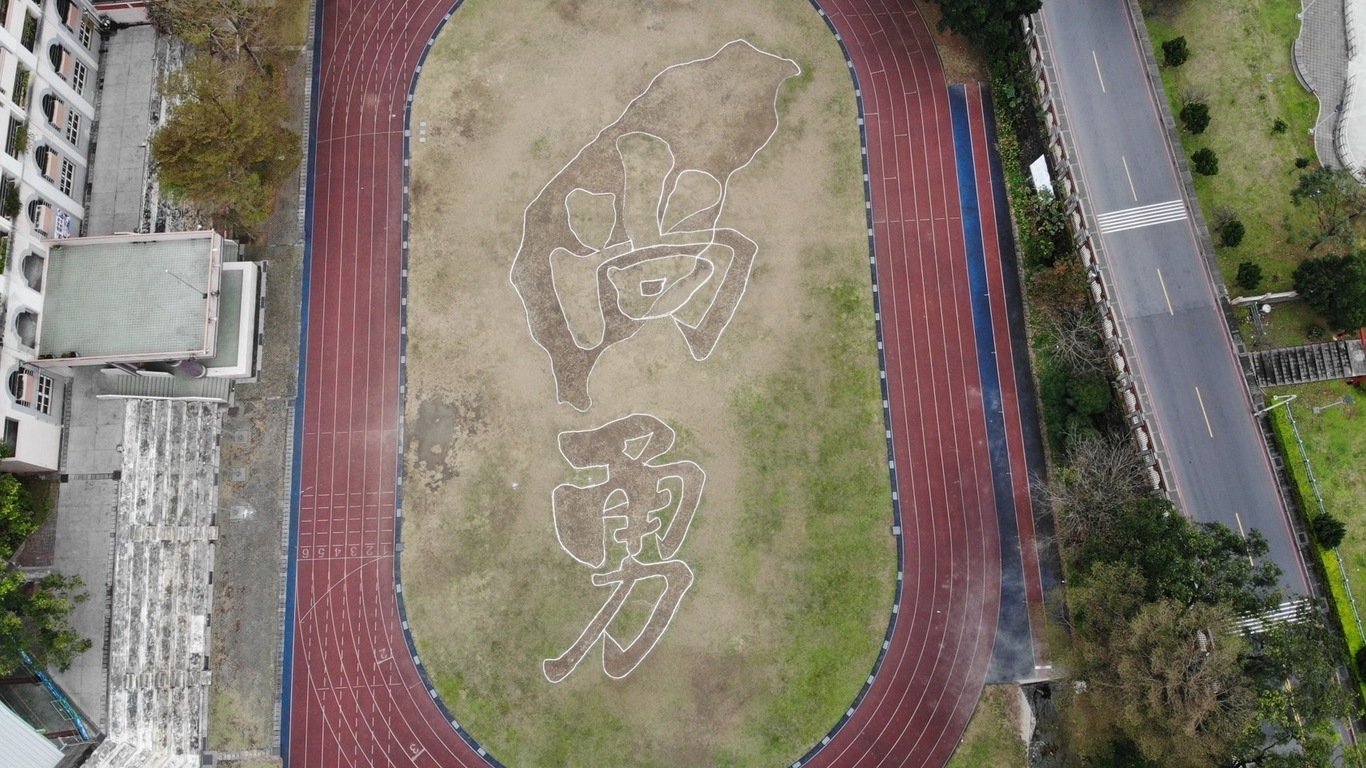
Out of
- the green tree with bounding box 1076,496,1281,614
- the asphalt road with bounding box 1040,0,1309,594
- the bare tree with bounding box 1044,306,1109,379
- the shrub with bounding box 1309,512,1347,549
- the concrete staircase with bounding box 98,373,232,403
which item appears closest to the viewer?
the green tree with bounding box 1076,496,1281,614

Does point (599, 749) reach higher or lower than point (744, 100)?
lower

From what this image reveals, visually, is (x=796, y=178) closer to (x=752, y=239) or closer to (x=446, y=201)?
(x=752, y=239)

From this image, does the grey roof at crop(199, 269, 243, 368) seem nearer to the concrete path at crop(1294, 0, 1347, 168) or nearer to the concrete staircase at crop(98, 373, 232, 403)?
the concrete staircase at crop(98, 373, 232, 403)

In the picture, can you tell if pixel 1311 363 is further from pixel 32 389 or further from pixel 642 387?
pixel 32 389

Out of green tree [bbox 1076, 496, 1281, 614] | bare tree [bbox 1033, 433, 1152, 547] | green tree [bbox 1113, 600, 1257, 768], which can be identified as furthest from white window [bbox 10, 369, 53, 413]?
green tree [bbox 1113, 600, 1257, 768]

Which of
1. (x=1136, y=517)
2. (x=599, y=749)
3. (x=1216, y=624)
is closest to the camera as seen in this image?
(x=1216, y=624)

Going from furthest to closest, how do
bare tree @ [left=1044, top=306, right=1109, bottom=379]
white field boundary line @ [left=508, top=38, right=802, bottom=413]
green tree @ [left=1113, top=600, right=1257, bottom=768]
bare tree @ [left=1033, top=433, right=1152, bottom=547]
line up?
white field boundary line @ [left=508, top=38, right=802, bottom=413], bare tree @ [left=1044, top=306, right=1109, bottom=379], bare tree @ [left=1033, top=433, right=1152, bottom=547], green tree @ [left=1113, top=600, right=1257, bottom=768]

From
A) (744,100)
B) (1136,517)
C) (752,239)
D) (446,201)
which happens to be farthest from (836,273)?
(446,201)
